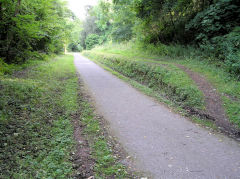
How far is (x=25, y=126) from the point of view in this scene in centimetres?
411

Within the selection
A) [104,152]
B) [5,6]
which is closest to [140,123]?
[104,152]

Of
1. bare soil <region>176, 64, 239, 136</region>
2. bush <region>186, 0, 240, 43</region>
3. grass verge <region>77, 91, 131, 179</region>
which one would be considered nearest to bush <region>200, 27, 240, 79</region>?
bush <region>186, 0, 240, 43</region>

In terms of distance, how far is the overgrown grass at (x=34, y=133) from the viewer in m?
2.93

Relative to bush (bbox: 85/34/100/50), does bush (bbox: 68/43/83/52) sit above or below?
below

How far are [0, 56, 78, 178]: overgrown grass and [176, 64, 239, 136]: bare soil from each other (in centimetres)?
428

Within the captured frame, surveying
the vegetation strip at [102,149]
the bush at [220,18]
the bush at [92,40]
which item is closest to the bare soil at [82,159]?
the vegetation strip at [102,149]

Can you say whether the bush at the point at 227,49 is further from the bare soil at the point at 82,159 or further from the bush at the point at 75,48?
the bush at the point at 75,48

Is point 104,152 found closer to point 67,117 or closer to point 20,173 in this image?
point 20,173

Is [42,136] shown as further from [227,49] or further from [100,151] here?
[227,49]

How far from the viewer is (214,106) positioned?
583 cm

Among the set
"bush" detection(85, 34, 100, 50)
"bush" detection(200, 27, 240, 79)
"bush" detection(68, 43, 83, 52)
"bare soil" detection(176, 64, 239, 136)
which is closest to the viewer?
"bare soil" detection(176, 64, 239, 136)

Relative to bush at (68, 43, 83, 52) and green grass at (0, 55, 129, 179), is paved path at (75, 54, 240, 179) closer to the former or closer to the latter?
green grass at (0, 55, 129, 179)

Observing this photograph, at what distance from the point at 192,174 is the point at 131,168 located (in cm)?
108

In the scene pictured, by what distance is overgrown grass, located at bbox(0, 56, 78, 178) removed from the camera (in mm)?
2928
